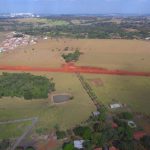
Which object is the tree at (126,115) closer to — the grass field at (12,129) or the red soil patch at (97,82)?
the grass field at (12,129)

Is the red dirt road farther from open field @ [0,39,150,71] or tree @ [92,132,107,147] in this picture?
tree @ [92,132,107,147]

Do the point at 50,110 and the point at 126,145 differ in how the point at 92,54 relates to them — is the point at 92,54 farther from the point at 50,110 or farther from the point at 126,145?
the point at 126,145

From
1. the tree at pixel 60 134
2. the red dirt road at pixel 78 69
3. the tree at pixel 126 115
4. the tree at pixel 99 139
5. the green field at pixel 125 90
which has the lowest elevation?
the red dirt road at pixel 78 69

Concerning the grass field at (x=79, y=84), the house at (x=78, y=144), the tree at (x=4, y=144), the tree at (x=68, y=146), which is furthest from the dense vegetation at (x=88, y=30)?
the tree at (x=68, y=146)

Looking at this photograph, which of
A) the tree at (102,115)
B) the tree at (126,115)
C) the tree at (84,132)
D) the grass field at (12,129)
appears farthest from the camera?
the tree at (126,115)

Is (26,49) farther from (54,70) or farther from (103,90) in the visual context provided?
(103,90)
